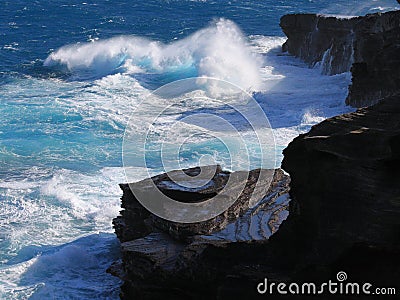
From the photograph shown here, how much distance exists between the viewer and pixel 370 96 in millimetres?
21250

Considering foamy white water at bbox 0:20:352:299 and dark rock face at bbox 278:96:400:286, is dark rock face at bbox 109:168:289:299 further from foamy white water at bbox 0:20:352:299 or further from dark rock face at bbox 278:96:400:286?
foamy white water at bbox 0:20:352:299

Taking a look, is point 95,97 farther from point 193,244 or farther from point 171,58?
point 193,244

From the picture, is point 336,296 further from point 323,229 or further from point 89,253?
point 89,253

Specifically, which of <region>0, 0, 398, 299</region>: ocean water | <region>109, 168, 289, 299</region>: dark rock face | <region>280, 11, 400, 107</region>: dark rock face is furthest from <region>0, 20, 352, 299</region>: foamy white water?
Result: <region>109, 168, 289, 299</region>: dark rock face

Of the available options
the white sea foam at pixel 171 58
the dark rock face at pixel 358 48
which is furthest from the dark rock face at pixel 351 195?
the white sea foam at pixel 171 58

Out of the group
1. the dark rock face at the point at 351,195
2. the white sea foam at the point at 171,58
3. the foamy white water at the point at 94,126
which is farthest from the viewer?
the white sea foam at the point at 171,58

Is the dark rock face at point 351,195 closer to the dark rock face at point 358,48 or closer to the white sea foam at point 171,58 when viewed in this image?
the dark rock face at point 358,48

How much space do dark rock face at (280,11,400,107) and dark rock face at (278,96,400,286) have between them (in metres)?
11.6

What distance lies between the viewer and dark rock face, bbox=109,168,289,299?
8391 millimetres

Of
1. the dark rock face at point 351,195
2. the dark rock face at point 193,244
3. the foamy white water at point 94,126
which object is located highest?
the dark rock face at point 351,195

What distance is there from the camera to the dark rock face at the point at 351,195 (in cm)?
712

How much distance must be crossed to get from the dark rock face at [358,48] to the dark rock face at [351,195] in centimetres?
1159

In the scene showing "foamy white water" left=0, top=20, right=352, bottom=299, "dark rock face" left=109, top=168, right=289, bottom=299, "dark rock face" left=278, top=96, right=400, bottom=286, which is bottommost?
"foamy white water" left=0, top=20, right=352, bottom=299

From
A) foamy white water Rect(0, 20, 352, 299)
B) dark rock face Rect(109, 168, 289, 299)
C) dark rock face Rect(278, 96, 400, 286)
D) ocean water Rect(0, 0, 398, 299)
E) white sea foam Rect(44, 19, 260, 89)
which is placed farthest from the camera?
white sea foam Rect(44, 19, 260, 89)
